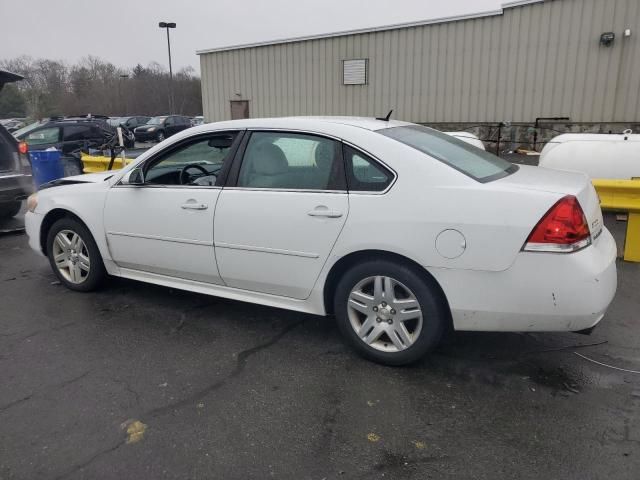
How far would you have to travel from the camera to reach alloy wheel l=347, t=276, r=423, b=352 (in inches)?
122

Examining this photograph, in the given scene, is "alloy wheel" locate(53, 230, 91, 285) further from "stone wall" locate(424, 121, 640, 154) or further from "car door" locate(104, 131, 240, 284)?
"stone wall" locate(424, 121, 640, 154)

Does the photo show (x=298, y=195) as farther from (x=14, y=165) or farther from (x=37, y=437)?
(x=14, y=165)

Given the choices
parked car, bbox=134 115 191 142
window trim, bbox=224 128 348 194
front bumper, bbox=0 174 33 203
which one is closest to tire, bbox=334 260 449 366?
window trim, bbox=224 128 348 194

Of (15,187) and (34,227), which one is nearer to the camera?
(34,227)

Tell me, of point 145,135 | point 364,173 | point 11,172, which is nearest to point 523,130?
point 11,172

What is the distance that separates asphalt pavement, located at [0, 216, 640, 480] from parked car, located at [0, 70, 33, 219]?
11.3 ft

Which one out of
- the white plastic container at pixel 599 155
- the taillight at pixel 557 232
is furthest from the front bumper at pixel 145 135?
the taillight at pixel 557 232

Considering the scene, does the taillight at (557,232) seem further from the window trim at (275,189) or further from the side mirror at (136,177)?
the side mirror at (136,177)

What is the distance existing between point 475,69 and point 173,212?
44.0 ft

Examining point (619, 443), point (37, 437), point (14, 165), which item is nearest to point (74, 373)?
point (37, 437)

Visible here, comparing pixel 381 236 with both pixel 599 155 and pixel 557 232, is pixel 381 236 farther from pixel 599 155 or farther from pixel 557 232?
pixel 599 155

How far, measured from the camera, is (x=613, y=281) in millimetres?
2984

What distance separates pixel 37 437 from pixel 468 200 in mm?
2575

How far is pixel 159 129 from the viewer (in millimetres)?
28859
